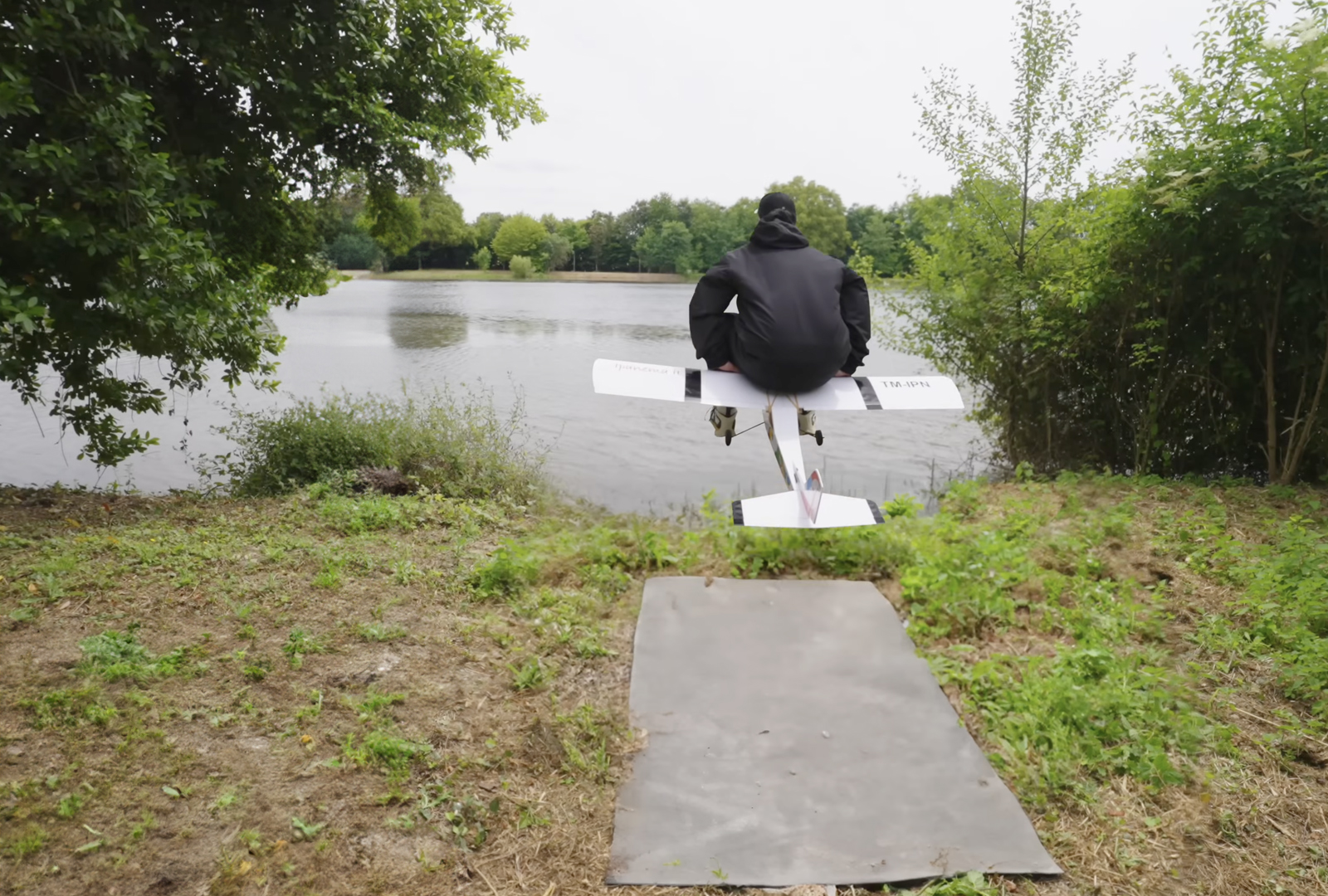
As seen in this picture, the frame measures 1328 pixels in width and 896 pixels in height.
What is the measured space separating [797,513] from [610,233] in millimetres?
26272

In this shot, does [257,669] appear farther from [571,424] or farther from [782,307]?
[571,424]

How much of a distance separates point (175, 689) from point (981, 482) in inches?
260

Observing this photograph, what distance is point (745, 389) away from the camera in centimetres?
482

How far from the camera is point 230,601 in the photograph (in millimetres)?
4039

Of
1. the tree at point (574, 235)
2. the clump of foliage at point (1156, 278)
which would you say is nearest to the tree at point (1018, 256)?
the clump of foliage at point (1156, 278)

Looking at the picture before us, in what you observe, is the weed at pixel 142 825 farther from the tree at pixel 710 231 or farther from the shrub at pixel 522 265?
the shrub at pixel 522 265

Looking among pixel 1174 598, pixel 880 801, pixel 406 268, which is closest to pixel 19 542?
pixel 880 801

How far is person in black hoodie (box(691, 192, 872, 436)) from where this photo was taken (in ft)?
15.0

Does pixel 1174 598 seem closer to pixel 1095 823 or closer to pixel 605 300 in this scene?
pixel 1095 823

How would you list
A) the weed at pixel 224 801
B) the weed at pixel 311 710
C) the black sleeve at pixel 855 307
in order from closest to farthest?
the weed at pixel 224 801 < the weed at pixel 311 710 < the black sleeve at pixel 855 307

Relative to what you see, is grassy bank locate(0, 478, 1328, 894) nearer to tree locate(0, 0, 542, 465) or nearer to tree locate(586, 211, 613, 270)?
tree locate(0, 0, 542, 465)

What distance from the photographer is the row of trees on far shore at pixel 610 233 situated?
28.6 feet

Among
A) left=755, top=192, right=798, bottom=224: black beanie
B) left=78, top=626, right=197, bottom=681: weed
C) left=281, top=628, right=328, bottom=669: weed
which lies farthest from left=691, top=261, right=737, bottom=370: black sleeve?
left=78, top=626, right=197, bottom=681: weed

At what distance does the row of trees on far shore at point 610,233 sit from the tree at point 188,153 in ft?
1.78
